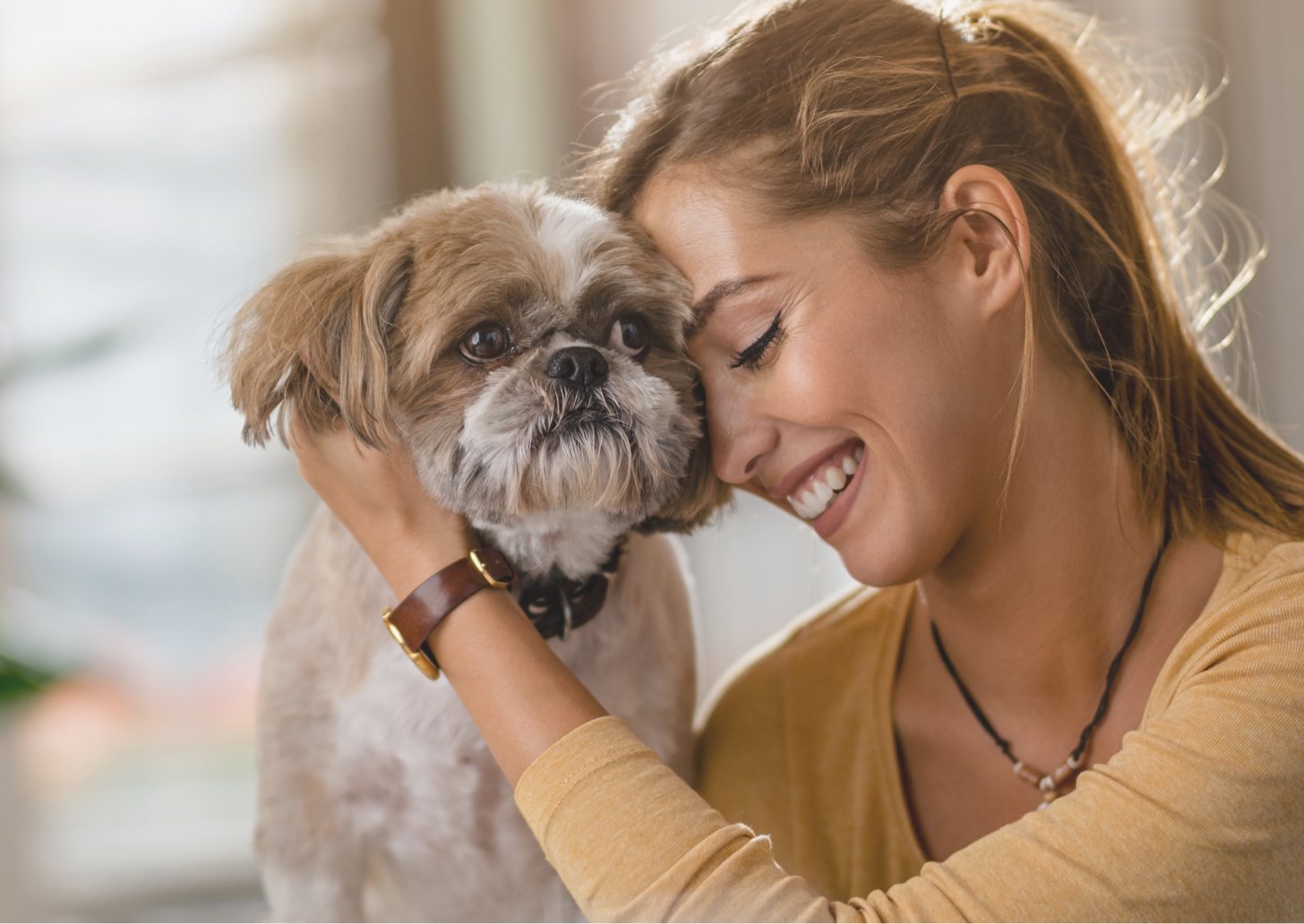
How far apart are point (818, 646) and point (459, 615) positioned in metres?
0.57

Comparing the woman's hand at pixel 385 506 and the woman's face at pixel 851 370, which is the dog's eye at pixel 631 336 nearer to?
the woman's face at pixel 851 370

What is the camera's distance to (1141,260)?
4.25ft

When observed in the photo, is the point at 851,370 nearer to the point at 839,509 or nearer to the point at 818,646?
the point at 839,509

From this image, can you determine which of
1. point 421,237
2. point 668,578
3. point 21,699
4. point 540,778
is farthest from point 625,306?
point 21,699

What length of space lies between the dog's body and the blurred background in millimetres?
1464

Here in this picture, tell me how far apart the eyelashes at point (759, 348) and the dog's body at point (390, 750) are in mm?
320

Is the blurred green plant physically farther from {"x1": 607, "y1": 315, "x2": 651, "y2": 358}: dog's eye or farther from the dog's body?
{"x1": 607, "y1": 315, "x2": 651, "y2": 358}: dog's eye

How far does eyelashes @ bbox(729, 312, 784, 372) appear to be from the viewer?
43.9 inches

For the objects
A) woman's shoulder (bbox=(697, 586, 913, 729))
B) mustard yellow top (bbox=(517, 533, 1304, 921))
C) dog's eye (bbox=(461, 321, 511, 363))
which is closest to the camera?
mustard yellow top (bbox=(517, 533, 1304, 921))

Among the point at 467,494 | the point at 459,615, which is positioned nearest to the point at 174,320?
the point at 467,494

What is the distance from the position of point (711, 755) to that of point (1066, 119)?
0.85m

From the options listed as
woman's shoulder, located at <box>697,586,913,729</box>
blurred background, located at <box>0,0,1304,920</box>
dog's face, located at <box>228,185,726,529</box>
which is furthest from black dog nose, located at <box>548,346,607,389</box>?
blurred background, located at <box>0,0,1304,920</box>

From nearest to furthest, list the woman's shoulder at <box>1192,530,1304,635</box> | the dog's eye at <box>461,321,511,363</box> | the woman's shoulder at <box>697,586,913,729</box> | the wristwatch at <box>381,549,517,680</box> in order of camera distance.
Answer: the woman's shoulder at <box>1192,530,1304,635</box>, the wristwatch at <box>381,549,517,680</box>, the dog's eye at <box>461,321,511,363</box>, the woman's shoulder at <box>697,586,913,729</box>

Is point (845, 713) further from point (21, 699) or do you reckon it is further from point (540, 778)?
point (21, 699)
